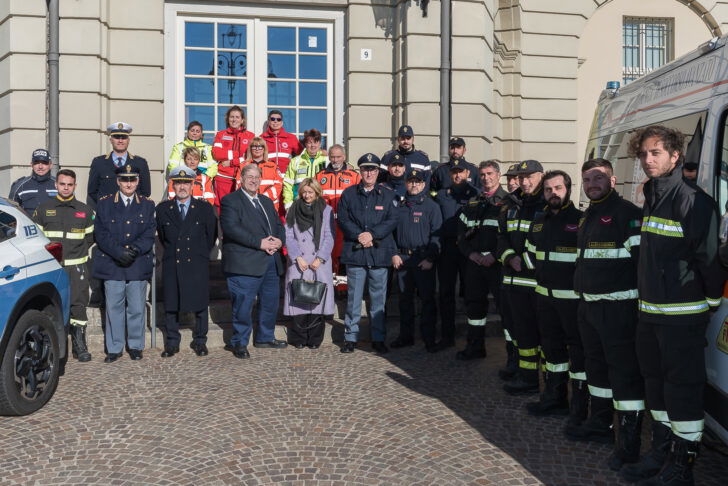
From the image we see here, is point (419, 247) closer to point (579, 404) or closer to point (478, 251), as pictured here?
point (478, 251)

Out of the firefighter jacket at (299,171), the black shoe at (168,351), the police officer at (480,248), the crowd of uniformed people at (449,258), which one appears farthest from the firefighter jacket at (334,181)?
the black shoe at (168,351)

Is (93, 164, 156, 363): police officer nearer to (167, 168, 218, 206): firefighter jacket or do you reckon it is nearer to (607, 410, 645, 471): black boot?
(167, 168, 218, 206): firefighter jacket

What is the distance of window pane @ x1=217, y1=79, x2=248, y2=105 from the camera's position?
1095 centimetres

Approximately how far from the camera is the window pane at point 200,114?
430 inches

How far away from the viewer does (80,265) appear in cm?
676

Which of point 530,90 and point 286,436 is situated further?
point 530,90

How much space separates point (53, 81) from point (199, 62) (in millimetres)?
2345

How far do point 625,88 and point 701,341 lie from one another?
3998mm

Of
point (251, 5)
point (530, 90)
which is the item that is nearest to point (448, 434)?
point (251, 5)

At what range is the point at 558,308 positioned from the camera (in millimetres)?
4742

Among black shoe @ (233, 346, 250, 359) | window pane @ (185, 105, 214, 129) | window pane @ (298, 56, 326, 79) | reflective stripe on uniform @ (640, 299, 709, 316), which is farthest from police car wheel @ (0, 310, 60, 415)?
window pane @ (298, 56, 326, 79)

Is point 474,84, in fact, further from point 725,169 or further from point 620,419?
point 620,419

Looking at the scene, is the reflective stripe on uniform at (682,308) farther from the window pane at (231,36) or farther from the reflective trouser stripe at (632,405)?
the window pane at (231,36)

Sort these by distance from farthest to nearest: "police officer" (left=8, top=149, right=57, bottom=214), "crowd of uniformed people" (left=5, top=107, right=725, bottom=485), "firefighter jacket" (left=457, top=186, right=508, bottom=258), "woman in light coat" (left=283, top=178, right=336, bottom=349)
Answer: "police officer" (left=8, top=149, right=57, bottom=214) → "woman in light coat" (left=283, top=178, right=336, bottom=349) → "firefighter jacket" (left=457, top=186, right=508, bottom=258) → "crowd of uniformed people" (left=5, top=107, right=725, bottom=485)
